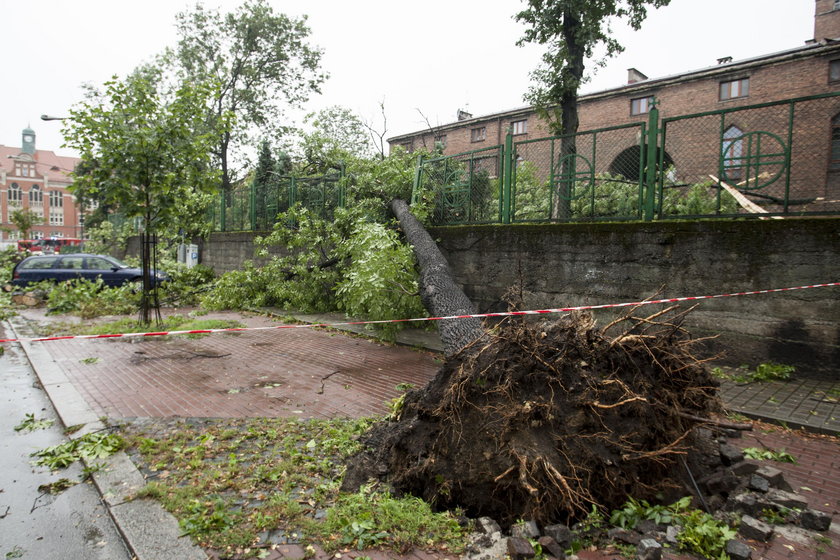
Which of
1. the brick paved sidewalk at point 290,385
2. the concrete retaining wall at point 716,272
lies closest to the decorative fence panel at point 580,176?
the concrete retaining wall at point 716,272

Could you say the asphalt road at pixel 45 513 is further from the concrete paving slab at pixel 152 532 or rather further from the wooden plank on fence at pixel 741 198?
the wooden plank on fence at pixel 741 198

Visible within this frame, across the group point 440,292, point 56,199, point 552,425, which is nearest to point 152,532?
point 552,425

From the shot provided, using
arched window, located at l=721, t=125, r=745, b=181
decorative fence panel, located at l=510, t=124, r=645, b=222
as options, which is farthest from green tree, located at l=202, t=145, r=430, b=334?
arched window, located at l=721, t=125, r=745, b=181

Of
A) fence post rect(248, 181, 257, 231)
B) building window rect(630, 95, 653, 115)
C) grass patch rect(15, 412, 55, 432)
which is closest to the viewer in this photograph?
grass patch rect(15, 412, 55, 432)

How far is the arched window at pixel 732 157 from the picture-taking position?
655 cm

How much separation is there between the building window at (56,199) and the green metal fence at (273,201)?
83701 millimetres

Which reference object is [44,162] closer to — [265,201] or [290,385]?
[265,201]

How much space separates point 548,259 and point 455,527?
586cm

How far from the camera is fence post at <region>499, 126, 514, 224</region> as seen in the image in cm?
897

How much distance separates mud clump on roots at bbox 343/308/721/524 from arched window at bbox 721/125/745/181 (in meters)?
4.25

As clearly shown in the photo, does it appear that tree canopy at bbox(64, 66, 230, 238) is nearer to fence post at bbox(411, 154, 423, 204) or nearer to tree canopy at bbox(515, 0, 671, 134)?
fence post at bbox(411, 154, 423, 204)

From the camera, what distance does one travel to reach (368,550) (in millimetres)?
2654

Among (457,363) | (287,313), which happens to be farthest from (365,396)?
(287,313)

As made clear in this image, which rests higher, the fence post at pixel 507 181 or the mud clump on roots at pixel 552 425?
the fence post at pixel 507 181
